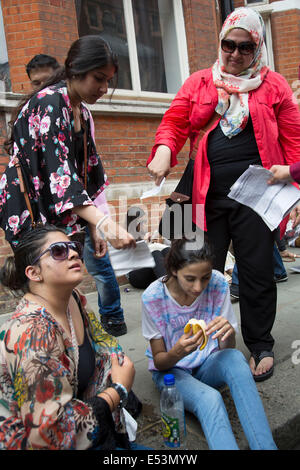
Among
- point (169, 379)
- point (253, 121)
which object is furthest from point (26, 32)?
point (169, 379)

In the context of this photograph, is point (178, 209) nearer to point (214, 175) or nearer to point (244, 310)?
point (214, 175)

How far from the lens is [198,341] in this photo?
2.28 meters

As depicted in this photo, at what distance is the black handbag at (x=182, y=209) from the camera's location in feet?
9.31

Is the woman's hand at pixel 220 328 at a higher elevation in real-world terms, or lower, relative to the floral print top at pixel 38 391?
lower

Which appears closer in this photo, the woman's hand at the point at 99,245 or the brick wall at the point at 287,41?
the woman's hand at the point at 99,245

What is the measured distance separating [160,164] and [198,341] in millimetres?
1027

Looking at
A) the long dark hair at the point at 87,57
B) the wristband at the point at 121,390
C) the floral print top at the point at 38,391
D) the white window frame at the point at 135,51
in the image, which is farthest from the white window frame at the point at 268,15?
the floral print top at the point at 38,391

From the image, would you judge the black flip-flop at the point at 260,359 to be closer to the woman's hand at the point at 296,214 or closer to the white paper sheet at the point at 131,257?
the woman's hand at the point at 296,214

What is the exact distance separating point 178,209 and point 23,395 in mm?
1612

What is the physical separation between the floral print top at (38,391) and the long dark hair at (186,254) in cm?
88

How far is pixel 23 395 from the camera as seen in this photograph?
1.57m

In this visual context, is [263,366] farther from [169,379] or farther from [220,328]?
[169,379]

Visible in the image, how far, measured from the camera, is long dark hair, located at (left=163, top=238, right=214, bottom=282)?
2455 millimetres
